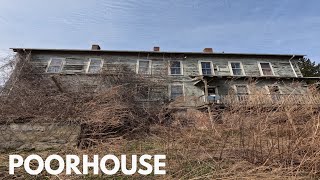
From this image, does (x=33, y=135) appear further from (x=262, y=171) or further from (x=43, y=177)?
(x=262, y=171)

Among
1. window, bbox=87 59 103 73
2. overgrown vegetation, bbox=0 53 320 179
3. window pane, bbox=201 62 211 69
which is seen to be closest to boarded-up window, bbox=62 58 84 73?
window, bbox=87 59 103 73

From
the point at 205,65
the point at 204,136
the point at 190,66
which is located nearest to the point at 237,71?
the point at 205,65

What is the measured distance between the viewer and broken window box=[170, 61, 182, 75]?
1926 cm

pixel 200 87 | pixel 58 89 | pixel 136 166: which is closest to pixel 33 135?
pixel 136 166

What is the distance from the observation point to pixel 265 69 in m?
19.6

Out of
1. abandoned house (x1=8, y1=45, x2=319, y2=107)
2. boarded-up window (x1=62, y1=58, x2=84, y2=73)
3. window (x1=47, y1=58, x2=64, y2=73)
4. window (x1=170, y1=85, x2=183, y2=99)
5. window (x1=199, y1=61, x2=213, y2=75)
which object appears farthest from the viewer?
window (x1=199, y1=61, x2=213, y2=75)

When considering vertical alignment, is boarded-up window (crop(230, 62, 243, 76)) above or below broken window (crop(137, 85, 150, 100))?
above

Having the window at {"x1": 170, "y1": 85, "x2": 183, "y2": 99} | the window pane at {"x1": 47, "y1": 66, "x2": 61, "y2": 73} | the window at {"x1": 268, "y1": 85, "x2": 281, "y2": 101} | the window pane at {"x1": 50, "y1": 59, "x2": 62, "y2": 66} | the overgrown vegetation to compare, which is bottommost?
the overgrown vegetation

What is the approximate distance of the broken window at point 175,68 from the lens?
63.2ft

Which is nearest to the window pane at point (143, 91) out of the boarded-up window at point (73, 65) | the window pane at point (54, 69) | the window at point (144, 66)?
the window at point (144, 66)

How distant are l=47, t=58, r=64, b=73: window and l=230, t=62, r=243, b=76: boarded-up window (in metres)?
12.8

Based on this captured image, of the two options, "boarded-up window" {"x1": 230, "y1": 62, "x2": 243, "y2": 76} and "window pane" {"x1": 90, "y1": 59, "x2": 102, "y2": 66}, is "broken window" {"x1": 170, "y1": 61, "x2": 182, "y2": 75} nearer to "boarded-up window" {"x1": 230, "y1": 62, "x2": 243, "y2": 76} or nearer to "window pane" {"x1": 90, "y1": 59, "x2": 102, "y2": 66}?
"boarded-up window" {"x1": 230, "y1": 62, "x2": 243, "y2": 76}

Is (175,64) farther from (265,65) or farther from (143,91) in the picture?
(265,65)

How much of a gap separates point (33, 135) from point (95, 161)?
2.87 meters
